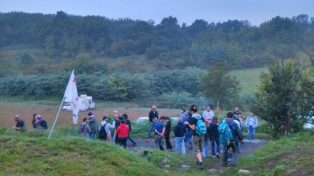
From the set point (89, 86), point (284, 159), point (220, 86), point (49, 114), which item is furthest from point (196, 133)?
point (89, 86)

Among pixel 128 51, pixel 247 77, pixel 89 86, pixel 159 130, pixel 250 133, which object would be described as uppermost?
pixel 128 51

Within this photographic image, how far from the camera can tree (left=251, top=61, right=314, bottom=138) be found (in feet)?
65.5

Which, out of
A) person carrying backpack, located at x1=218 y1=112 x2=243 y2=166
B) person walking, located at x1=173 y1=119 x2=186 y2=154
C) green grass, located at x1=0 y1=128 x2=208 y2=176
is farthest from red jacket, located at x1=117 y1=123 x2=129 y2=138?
person carrying backpack, located at x1=218 y1=112 x2=243 y2=166

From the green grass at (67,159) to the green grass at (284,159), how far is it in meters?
1.60

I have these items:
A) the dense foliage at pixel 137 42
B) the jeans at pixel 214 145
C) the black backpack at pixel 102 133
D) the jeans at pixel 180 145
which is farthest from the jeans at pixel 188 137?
the dense foliage at pixel 137 42

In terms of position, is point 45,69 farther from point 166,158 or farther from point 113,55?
point 166,158

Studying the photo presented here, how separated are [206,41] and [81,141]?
110 m

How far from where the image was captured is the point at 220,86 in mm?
53406

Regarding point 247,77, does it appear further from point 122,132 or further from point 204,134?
point 204,134

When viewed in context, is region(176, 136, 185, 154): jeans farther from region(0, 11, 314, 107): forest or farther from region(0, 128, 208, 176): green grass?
region(0, 11, 314, 107): forest

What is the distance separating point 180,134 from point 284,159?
4.81m

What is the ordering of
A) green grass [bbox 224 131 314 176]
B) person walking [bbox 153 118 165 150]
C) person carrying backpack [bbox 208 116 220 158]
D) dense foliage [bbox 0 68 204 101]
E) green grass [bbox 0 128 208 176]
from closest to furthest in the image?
green grass [bbox 0 128 208 176] < green grass [bbox 224 131 314 176] < person carrying backpack [bbox 208 116 220 158] < person walking [bbox 153 118 165 150] < dense foliage [bbox 0 68 204 101]

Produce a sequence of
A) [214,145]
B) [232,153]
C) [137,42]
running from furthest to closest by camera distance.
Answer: [137,42] < [214,145] < [232,153]

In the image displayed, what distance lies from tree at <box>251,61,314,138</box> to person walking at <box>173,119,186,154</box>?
4.06 meters
